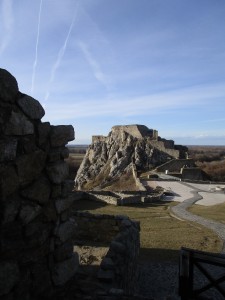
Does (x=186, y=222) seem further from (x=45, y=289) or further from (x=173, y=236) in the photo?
(x=45, y=289)

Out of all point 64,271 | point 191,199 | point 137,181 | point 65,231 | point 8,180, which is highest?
point 8,180

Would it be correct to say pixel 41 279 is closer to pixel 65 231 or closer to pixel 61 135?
pixel 65 231

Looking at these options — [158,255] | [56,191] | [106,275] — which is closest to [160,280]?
[158,255]

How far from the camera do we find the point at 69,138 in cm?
507

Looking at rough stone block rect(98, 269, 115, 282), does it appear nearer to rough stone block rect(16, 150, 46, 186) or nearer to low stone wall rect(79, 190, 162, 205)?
rough stone block rect(16, 150, 46, 186)

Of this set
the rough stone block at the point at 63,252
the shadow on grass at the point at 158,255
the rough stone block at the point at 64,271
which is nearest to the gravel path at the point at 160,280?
the shadow on grass at the point at 158,255

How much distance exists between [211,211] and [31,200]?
20.7 meters

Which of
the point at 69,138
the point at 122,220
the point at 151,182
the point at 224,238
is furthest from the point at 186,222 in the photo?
the point at 151,182

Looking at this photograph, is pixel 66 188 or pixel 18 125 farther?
pixel 66 188

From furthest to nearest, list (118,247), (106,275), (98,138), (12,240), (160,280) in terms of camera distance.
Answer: (98,138)
(160,280)
(118,247)
(106,275)
(12,240)

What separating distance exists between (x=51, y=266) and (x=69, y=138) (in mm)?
1739

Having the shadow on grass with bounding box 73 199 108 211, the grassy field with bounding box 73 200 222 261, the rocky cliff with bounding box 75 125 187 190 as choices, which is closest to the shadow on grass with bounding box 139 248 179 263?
the grassy field with bounding box 73 200 222 261

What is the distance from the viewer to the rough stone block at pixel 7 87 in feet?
13.0

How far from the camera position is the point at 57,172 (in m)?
4.82
